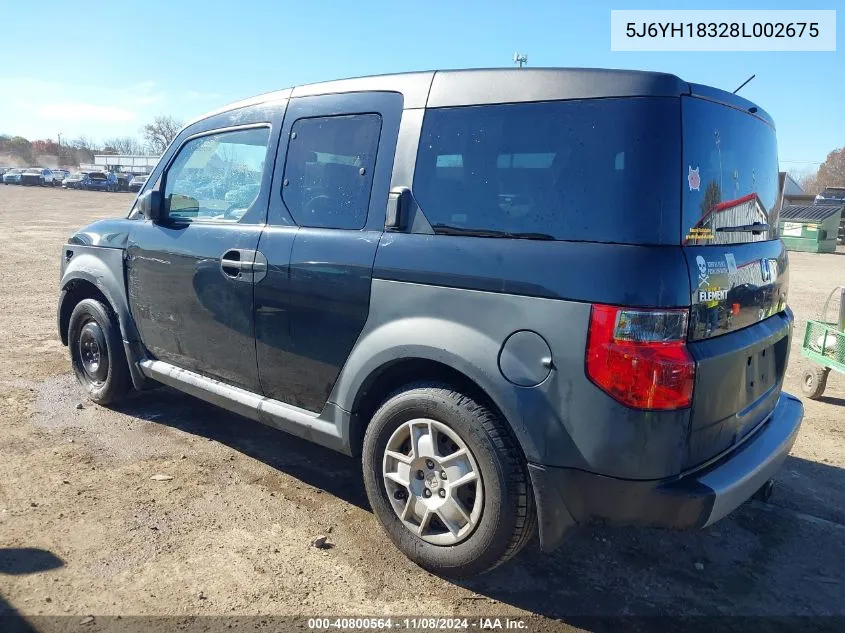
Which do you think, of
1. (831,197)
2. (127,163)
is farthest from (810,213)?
(127,163)

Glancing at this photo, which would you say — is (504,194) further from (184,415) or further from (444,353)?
(184,415)

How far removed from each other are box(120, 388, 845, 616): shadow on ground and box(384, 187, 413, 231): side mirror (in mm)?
1540

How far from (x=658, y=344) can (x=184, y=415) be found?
143 inches

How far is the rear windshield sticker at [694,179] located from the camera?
7.55 ft

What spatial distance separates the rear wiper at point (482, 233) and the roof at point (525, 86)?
54 centimetres

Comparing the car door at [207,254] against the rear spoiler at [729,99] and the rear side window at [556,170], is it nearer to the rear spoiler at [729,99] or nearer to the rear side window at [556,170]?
the rear side window at [556,170]

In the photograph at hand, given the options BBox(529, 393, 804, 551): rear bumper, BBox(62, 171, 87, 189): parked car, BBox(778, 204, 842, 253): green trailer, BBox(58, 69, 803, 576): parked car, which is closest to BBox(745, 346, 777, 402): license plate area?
BBox(58, 69, 803, 576): parked car

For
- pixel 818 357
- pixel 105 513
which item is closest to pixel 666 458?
pixel 105 513

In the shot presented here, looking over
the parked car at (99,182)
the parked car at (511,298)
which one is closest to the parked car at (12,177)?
the parked car at (99,182)

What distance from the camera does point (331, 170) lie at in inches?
125

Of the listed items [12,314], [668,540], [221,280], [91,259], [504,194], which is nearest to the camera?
[504,194]

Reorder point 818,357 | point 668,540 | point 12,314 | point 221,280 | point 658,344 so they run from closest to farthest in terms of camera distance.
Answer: point 658,344
point 668,540
point 221,280
point 818,357
point 12,314

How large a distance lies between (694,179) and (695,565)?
6.04 feet

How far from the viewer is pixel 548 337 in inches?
91.3
